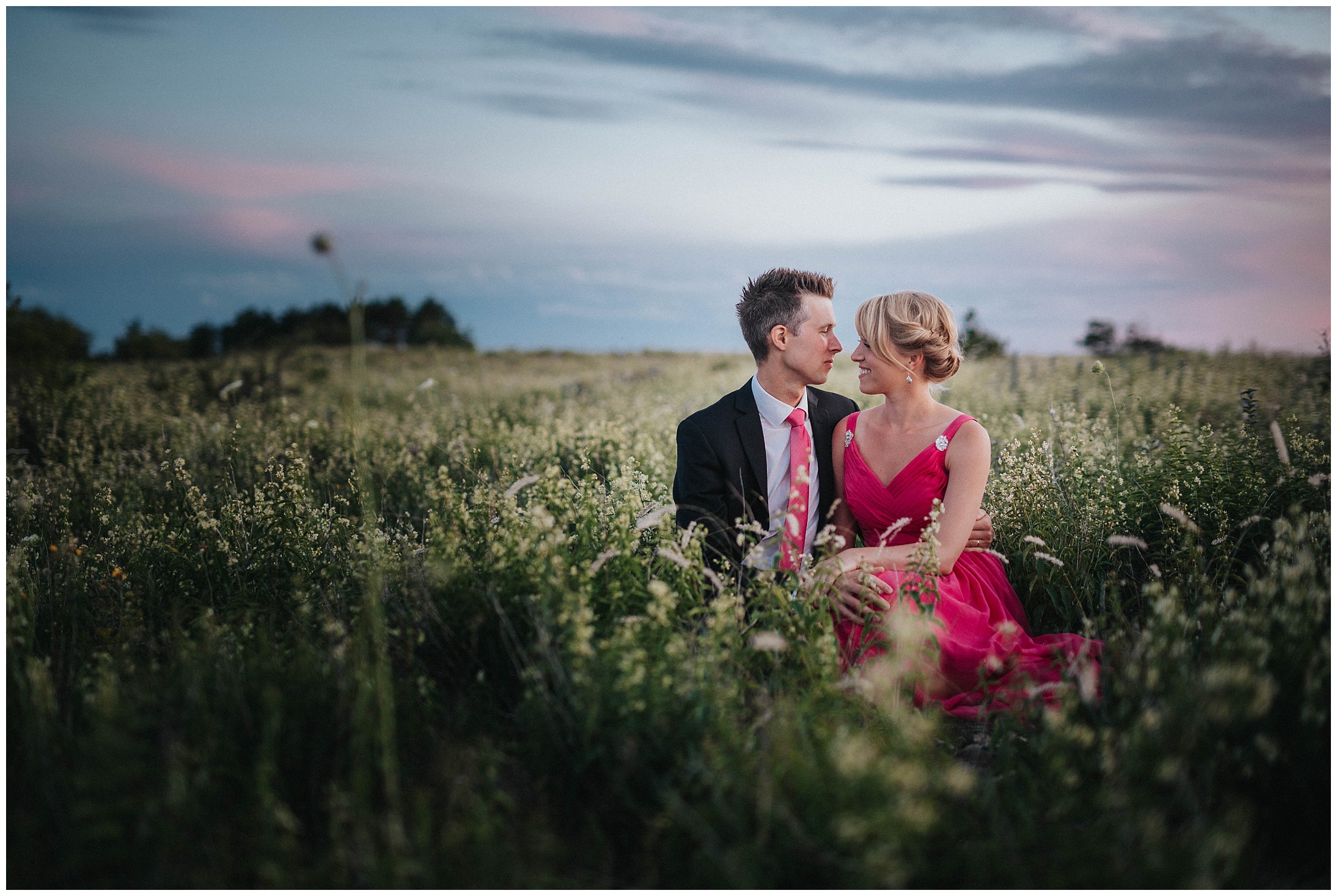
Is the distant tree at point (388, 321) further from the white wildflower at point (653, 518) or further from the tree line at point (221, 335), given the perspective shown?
the white wildflower at point (653, 518)

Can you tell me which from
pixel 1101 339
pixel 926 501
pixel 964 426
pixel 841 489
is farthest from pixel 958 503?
pixel 1101 339

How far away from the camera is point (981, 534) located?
187 inches

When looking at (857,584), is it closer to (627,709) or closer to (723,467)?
(723,467)

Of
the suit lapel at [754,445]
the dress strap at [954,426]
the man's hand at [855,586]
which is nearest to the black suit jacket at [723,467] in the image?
the suit lapel at [754,445]

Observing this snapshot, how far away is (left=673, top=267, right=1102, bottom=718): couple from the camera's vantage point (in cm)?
409

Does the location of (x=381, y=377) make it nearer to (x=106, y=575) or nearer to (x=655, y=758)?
(x=106, y=575)

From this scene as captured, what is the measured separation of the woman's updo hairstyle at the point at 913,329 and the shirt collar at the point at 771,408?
62 centimetres

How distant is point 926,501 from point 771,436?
42.1 inches

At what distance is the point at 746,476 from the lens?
4.82m

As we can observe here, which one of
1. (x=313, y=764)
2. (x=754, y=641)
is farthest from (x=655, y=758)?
(x=313, y=764)

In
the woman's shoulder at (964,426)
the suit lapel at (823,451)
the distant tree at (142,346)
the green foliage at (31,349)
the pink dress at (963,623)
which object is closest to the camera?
the pink dress at (963,623)

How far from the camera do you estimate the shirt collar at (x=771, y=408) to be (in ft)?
16.2

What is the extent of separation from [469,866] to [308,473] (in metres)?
6.37

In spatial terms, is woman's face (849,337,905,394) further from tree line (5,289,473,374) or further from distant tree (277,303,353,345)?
distant tree (277,303,353,345)
